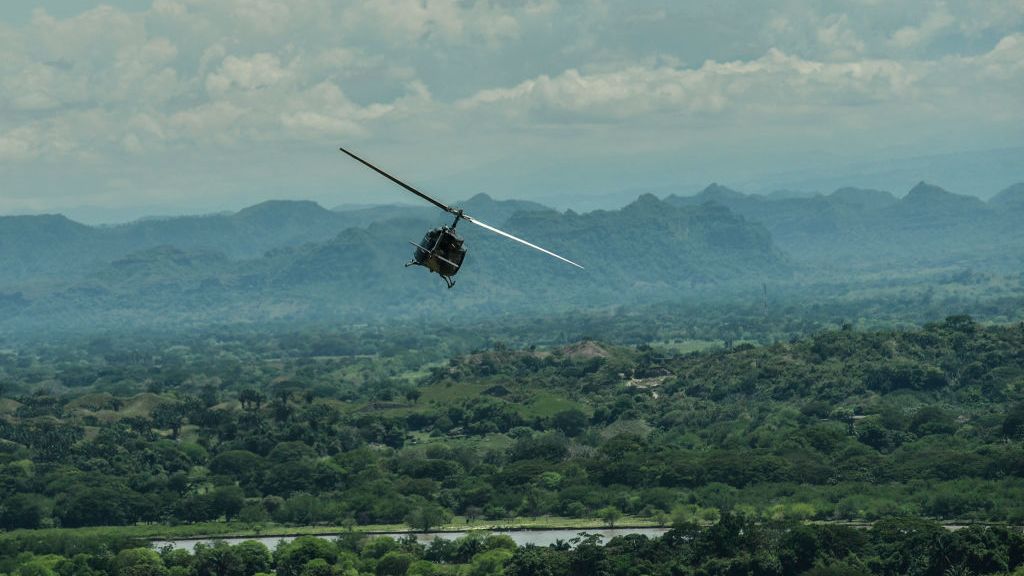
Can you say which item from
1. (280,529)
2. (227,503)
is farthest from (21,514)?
(280,529)

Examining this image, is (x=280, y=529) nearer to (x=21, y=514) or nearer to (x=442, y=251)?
(x=21, y=514)

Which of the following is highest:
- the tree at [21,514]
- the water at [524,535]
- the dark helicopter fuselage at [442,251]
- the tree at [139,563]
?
the dark helicopter fuselage at [442,251]

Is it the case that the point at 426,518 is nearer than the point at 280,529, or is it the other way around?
the point at 426,518

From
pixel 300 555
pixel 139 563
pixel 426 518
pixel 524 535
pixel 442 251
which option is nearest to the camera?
pixel 442 251

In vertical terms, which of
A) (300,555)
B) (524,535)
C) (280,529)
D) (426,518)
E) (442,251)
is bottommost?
(280,529)

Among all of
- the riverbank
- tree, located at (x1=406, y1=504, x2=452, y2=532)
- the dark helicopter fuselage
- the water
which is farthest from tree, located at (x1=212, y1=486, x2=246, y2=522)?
the dark helicopter fuselage

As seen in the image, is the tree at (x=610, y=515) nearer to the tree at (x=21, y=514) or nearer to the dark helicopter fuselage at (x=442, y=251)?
the tree at (x=21, y=514)

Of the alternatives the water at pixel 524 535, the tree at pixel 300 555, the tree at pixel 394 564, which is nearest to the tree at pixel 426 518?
the water at pixel 524 535

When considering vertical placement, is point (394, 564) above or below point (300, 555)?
below

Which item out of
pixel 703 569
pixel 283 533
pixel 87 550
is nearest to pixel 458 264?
pixel 703 569
